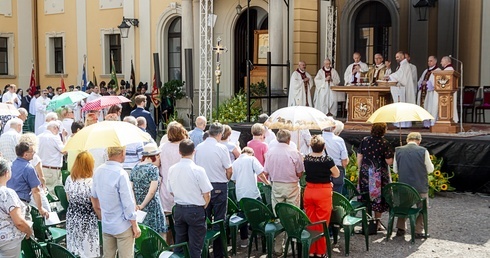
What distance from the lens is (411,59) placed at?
1820 centimetres

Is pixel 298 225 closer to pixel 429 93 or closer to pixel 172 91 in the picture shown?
pixel 429 93

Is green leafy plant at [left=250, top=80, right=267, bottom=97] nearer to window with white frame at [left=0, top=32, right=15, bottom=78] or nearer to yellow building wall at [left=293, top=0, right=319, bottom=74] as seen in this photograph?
yellow building wall at [left=293, top=0, right=319, bottom=74]

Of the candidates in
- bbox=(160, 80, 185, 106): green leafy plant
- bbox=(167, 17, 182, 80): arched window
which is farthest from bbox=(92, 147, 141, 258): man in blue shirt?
bbox=(167, 17, 182, 80): arched window

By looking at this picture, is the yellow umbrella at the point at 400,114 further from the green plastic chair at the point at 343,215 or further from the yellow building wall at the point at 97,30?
the yellow building wall at the point at 97,30

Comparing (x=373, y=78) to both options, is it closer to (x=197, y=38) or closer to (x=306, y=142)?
(x=306, y=142)

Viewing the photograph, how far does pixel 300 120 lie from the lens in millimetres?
9250

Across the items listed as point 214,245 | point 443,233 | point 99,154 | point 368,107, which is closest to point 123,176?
point 214,245

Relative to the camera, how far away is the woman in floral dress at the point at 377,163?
30.7 feet

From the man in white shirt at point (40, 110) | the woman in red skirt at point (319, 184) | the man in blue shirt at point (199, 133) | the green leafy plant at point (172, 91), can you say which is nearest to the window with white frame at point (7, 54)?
the man in white shirt at point (40, 110)

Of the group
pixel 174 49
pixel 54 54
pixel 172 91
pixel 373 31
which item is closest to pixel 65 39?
pixel 54 54

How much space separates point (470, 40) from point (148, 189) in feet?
41.5

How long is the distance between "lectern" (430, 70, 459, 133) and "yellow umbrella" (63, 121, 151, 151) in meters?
7.95

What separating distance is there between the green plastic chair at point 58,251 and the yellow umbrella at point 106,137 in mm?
1071

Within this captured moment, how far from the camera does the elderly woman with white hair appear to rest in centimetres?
602
